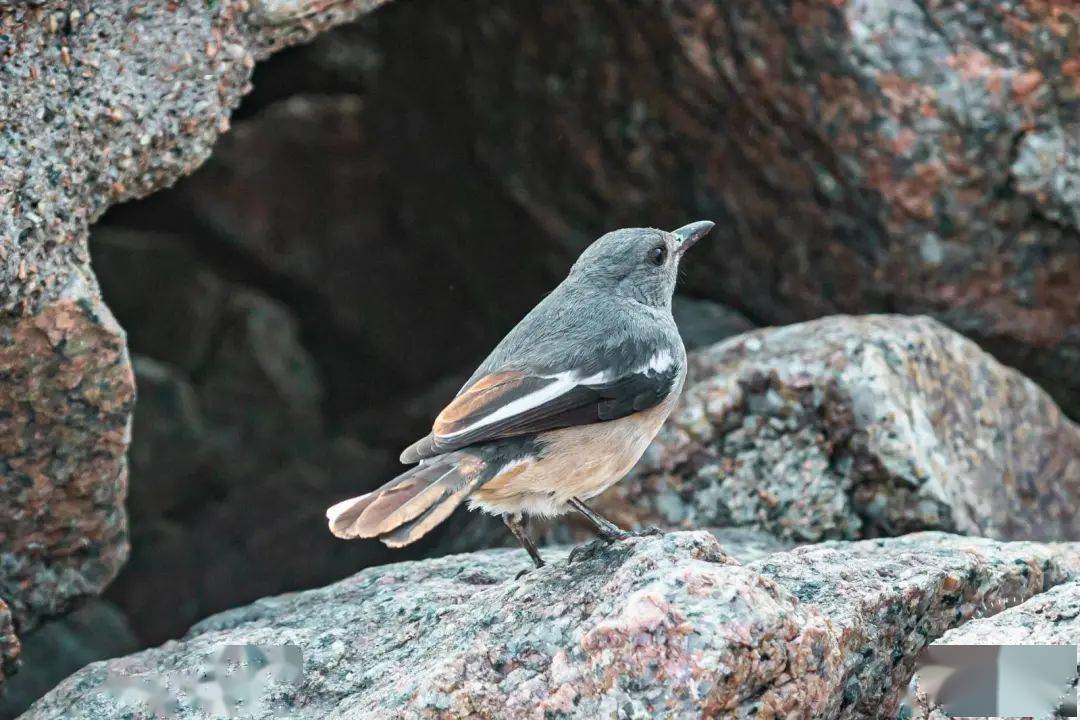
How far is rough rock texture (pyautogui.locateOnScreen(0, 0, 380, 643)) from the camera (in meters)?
5.28

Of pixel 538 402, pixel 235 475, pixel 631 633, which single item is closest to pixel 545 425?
pixel 538 402

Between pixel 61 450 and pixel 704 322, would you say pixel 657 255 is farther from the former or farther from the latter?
pixel 61 450

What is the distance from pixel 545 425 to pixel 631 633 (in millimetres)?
1307

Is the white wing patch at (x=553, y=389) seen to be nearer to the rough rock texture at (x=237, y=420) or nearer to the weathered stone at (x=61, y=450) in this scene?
the weathered stone at (x=61, y=450)

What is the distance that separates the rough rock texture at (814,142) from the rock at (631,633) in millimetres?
2196

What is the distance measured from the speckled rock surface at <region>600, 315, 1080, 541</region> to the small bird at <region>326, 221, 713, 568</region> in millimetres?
917

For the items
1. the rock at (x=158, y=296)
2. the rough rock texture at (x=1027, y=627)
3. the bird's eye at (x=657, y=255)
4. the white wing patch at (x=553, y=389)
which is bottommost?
the rough rock texture at (x=1027, y=627)

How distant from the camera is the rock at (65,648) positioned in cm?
742

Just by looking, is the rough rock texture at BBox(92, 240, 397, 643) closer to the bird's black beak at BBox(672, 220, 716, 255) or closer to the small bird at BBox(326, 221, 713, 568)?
the bird's black beak at BBox(672, 220, 716, 255)

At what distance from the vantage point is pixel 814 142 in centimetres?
727

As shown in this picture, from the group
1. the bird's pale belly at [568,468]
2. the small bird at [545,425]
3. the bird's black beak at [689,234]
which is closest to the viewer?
the small bird at [545,425]

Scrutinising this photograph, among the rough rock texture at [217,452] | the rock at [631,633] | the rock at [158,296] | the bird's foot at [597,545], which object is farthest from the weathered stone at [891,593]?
the rock at [158,296]

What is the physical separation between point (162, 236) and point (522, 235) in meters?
2.86

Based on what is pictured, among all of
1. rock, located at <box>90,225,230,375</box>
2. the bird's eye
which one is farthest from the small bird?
rock, located at <box>90,225,230,375</box>
